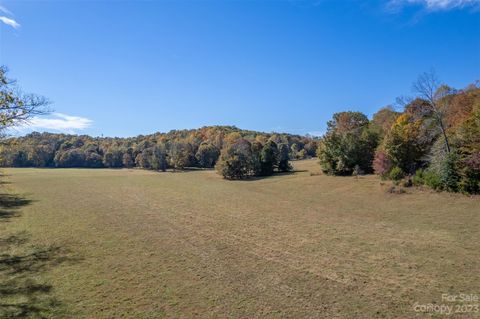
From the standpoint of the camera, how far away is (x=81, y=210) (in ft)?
83.0

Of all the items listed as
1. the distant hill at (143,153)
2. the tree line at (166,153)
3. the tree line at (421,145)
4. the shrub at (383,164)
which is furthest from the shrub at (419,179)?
the distant hill at (143,153)

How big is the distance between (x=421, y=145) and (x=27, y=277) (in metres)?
40.2

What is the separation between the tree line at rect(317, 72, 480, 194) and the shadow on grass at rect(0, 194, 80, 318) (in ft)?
101

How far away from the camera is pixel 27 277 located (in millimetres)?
10867

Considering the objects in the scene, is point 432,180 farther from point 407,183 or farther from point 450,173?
point 407,183

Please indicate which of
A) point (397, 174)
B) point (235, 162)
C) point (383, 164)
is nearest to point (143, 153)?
point (235, 162)

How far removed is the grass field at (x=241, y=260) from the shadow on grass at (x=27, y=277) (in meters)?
0.06

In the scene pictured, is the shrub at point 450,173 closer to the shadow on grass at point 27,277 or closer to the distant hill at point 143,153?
the shadow on grass at point 27,277

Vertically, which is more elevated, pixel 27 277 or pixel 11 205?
pixel 11 205

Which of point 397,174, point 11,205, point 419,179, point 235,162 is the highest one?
point 235,162

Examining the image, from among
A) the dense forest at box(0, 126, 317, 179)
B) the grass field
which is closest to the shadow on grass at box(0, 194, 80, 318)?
the grass field

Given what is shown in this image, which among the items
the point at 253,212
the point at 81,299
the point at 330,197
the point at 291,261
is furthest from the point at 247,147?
the point at 81,299

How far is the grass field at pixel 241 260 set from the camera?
8.70m

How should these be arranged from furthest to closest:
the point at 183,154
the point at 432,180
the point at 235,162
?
the point at 183,154, the point at 235,162, the point at 432,180
